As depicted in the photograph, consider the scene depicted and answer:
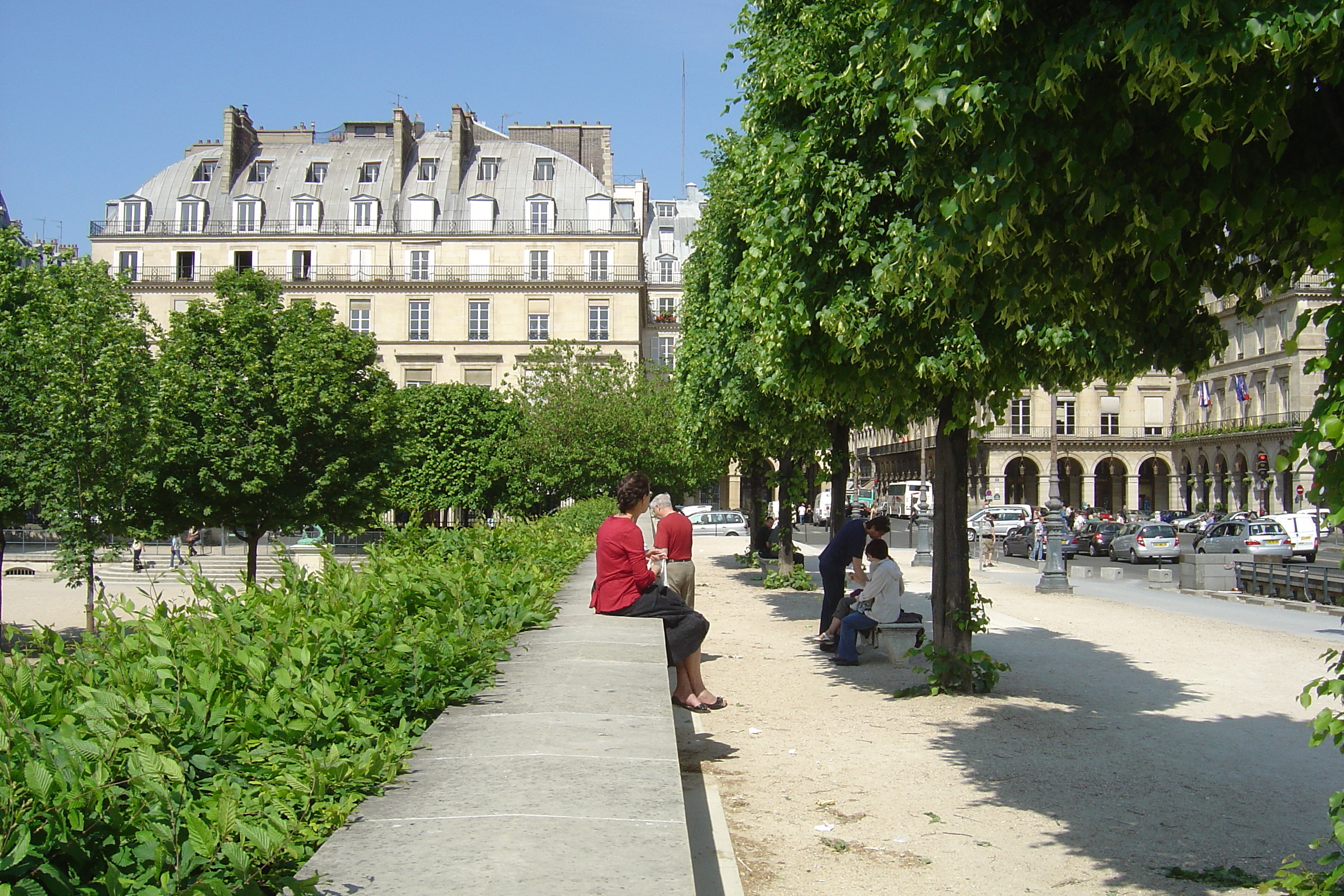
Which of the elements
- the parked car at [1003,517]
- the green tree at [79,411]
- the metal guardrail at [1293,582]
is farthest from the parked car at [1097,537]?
the green tree at [79,411]

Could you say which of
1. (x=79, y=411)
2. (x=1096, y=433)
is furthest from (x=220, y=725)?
(x=1096, y=433)

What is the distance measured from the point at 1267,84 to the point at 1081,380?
235 inches

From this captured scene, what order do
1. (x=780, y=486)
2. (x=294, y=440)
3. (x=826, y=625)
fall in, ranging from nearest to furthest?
1. (x=826, y=625)
2. (x=780, y=486)
3. (x=294, y=440)

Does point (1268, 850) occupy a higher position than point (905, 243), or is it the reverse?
point (905, 243)

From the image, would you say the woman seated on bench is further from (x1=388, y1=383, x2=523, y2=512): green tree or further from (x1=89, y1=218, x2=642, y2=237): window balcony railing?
(x1=89, y1=218, x2=642, y2=237): window balcony railing

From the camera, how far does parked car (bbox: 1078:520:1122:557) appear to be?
43219mm

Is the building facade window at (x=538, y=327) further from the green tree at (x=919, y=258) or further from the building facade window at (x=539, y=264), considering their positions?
the green tree at (x=919, y=258)

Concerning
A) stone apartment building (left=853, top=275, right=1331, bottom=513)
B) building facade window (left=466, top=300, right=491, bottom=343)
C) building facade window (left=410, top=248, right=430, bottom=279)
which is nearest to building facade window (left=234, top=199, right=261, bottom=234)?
building facade window (left=410, top=248, right=430, bottom=279)

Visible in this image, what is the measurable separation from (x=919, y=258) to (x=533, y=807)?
11.6 feet

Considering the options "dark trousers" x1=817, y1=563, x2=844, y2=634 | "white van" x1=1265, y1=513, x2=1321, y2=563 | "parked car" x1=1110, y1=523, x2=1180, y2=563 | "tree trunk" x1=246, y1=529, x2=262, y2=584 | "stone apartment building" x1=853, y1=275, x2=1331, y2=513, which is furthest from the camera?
"stone apartment building" x1=853, y1=275, x2=1331, y2=513

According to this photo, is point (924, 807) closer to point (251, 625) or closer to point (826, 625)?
point (251, 625)

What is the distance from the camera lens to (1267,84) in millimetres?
3963

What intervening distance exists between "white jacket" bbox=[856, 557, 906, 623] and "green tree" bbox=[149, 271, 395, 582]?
22052 millimetres

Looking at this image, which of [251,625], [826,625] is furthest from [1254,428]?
[251,625]
